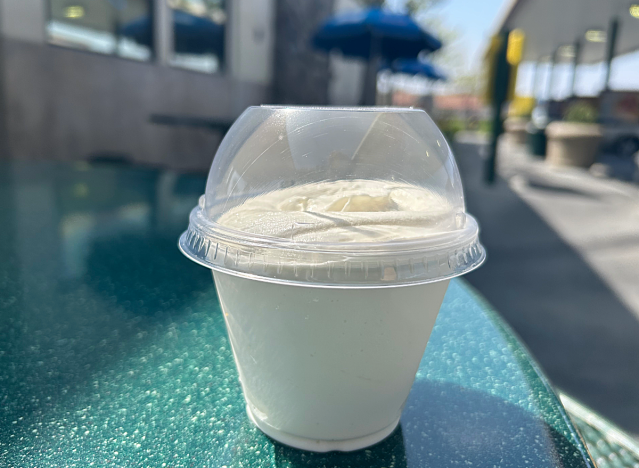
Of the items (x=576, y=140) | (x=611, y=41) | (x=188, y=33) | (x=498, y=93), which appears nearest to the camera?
(x=498, y=93)

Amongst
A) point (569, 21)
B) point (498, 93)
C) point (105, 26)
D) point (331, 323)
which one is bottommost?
point (331, 323)

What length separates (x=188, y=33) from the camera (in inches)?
298

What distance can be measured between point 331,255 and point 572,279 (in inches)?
165

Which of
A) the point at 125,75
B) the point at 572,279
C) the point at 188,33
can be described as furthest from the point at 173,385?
the point at 188,33

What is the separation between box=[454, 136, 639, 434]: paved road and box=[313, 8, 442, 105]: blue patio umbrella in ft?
9.32

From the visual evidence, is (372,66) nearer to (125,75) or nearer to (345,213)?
(125,75)

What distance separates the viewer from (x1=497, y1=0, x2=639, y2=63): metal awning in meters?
9.98

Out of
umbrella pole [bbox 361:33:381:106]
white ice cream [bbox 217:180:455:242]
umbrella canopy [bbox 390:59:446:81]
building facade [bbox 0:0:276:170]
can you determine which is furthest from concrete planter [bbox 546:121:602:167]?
white ice cream [bbox 217:180:455:242]

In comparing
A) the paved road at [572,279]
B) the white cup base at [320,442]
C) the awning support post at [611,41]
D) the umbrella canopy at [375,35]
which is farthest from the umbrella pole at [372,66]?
the white cup base at [320,442]

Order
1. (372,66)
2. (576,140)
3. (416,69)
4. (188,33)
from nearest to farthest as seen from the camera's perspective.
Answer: (188,33) → (372,66) → (576,140) → (416,69)

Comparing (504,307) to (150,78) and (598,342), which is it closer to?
(598,342)

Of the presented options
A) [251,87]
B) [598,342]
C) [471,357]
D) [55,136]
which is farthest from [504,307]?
[251,87]

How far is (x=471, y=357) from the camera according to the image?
122 centimetres

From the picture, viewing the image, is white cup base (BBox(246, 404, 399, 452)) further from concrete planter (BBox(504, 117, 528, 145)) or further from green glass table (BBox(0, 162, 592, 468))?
concrete planter (BBox(504, 117, 528, 145))
